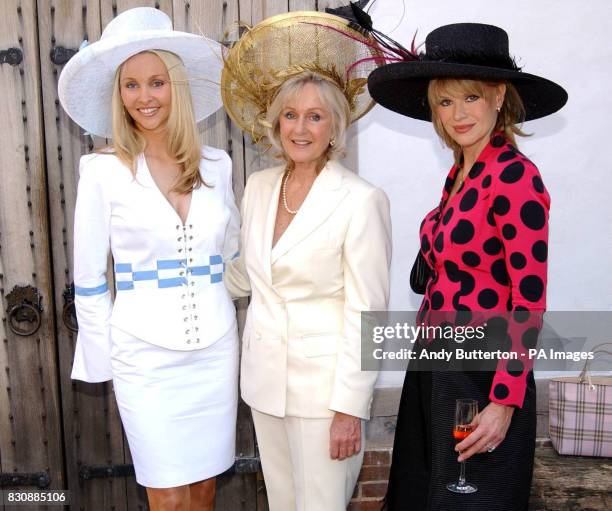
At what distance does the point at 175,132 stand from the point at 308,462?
4.04 feet

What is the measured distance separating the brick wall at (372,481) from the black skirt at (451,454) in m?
1.11

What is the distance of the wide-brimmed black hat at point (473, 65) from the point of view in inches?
79.2

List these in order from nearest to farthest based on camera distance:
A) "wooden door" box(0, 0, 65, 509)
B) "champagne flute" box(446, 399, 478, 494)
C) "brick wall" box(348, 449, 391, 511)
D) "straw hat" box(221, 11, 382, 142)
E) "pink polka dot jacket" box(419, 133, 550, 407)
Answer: "pink polka dot jacket" box(419, 133, 550, 407) < "champagne flute" box(446, 399, 478, 494) < "straw hat" box(221, 11, 382, 142) < "wooden door" box(0, 0, 65, 509) < "brick wall" box(348, 449, 391, 511)

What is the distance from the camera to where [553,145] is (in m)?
3.34

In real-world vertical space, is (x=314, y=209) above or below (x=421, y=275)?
above

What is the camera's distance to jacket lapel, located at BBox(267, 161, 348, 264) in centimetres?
232

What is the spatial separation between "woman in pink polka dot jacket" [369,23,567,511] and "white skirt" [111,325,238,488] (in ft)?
2.52

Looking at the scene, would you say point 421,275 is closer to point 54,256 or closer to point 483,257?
point 483,257

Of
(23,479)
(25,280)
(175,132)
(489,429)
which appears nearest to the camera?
(489,429)

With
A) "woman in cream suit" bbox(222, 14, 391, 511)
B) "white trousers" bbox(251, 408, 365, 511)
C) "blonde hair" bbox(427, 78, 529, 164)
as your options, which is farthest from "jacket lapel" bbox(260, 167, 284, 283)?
"blonde hair" bbox(427, 78, 529, 164)

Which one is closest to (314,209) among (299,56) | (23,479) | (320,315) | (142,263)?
(320,315)

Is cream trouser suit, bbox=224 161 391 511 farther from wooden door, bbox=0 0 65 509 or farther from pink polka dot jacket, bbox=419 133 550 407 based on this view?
A: wooden door, bbox=0 0 65 509

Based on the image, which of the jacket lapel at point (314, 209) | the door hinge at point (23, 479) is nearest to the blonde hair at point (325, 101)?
the jacket lapel at point (314, 209)

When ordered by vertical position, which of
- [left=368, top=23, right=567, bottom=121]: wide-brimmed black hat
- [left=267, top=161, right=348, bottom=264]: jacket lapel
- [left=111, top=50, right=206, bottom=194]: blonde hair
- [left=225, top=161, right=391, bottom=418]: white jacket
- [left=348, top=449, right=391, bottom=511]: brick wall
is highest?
[left=368, top=23, right=567, bottom=121]: wide-brimmed black hat
